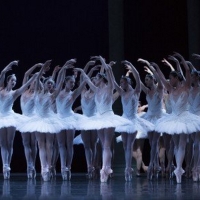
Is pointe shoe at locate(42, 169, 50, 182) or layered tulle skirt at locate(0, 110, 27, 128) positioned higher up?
layered tulle skirt at locate(0, 110, 27, 128)

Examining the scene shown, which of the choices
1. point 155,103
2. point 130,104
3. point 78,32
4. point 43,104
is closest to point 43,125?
point 43,104

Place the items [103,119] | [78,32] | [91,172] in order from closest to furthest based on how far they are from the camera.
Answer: [103,119] → [91,172] → [78,32]

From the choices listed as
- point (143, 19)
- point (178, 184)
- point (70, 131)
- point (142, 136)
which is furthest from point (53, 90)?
point (143, 19)

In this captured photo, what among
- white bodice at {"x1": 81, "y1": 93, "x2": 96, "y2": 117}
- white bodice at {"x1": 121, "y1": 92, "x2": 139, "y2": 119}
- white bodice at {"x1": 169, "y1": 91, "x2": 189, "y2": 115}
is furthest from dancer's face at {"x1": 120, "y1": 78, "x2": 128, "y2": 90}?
white bodice at {"x1": 81, "y1": 93, "x2": 96, "y2": 117}

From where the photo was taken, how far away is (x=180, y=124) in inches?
338

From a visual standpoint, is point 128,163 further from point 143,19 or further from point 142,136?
point 143,19

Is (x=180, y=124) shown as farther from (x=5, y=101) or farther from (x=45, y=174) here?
(x=5, y=101)

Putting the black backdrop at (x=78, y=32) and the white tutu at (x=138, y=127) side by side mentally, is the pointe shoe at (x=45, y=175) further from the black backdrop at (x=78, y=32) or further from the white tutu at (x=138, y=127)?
the black backdrop at (x=78, y=32)

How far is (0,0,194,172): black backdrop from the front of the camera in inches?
527

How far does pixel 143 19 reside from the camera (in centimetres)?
1377

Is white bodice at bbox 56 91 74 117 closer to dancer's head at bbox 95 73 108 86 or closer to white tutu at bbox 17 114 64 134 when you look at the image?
white tutu at bbox 17 114 64 134

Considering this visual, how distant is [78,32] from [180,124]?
18.6 ft

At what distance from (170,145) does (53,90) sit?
2.29m

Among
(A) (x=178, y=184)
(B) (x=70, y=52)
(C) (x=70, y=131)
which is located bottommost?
(A) (x=178, y=184)
